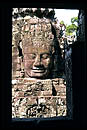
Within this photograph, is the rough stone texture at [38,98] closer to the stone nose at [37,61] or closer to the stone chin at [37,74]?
the stone chin at [37,74]

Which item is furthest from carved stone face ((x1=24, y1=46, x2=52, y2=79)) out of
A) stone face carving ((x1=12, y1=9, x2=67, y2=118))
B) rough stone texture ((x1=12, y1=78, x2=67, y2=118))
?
rough stone texture ((x1=12, y1=78, x2=67, y2=118))

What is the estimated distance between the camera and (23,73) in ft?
52.5

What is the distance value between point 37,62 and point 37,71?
79 centimetres

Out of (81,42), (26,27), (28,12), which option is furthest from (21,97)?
(81,42)

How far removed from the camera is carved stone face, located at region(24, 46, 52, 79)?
15.2 m

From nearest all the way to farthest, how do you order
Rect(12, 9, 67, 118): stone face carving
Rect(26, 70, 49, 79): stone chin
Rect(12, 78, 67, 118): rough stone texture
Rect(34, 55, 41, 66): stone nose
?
Rect(12, 78, 67, 118): rough stone texture → Rect(12, 9, 67, 118): stone face carving → Rect(34, 55, 41, 66): stone nose → Rect(26, 70, 49, 79): stone chin

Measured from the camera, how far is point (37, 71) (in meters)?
15.6

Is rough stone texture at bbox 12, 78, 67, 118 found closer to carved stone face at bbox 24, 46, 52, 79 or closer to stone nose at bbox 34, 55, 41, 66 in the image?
carved stone face at bbox 24, 46, 52, 79

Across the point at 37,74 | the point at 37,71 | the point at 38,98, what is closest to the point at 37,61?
the point at 37,71

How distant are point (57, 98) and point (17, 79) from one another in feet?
11.2

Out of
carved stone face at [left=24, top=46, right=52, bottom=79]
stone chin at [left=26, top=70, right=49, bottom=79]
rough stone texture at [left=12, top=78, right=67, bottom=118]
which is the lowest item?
rough stone texture at [left=12, top=78, right=67, bottom=118]

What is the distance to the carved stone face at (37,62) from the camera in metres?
15.2

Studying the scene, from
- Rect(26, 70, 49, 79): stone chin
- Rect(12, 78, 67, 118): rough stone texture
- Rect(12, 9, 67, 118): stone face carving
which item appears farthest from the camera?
Rect(26, 70, 49, 79): stone chin
